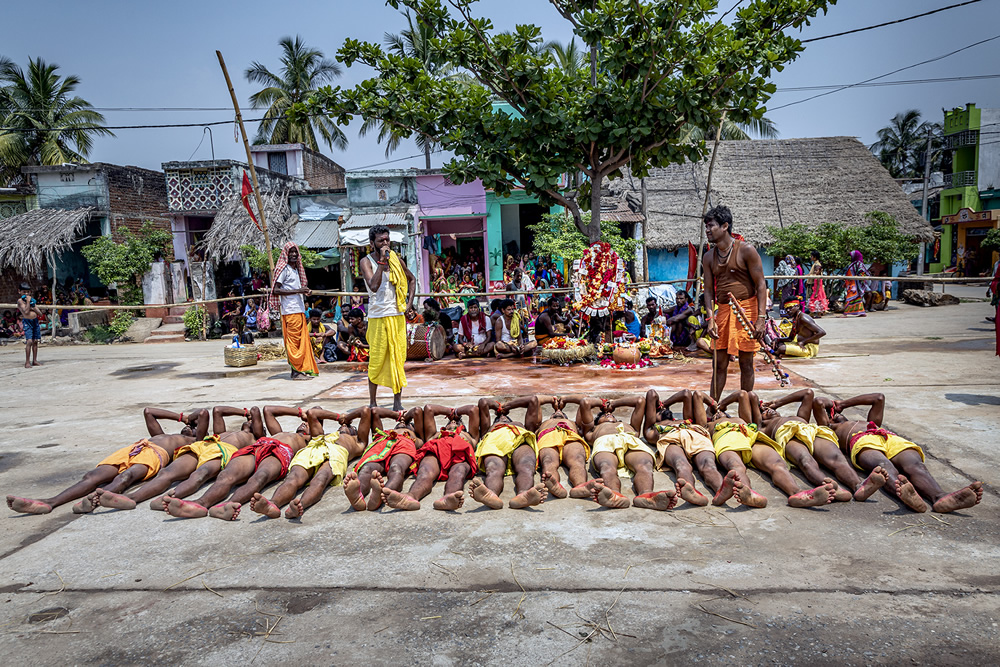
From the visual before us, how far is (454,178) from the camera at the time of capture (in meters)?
9.73

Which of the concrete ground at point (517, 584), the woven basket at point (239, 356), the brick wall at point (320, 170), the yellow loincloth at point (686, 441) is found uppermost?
the brick wall at point (320, 170)

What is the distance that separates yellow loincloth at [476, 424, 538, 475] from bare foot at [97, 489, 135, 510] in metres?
2.46

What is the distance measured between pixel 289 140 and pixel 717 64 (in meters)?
22.9

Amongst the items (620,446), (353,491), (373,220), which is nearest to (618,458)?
(620,446)

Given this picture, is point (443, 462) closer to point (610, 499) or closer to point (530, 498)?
point (530, 498)

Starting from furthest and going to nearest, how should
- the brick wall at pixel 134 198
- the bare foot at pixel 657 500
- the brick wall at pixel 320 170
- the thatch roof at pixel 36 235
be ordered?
the brick wall at pixel 320 170
the brick wall at pixel 134 198
the thatch roof at pixel 36 235
the bare foot at pixel 657 500

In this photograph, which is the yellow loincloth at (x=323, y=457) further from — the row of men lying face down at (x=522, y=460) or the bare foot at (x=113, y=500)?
the bare foot at (x=113, y=500)

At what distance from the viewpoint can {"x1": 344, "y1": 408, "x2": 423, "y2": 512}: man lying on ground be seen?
4.20 metres

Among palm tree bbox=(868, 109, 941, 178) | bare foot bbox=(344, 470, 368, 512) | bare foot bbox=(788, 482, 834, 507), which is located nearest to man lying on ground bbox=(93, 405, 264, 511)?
bare foot bbox=(344, 470, 368, 512)

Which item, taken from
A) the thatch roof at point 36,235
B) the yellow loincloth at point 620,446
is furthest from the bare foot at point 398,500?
the thatch roof at point 36,235

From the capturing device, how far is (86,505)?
14.6 ft

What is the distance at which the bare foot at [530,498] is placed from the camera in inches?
165

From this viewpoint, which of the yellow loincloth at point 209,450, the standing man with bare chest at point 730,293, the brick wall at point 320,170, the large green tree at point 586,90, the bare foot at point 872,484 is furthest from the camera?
the brick wall at point 320,170

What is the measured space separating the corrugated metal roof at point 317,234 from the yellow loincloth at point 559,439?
16.2m
